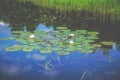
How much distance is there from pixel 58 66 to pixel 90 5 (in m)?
7.22

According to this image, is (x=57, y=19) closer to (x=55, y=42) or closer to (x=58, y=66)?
(x=55, y=42)

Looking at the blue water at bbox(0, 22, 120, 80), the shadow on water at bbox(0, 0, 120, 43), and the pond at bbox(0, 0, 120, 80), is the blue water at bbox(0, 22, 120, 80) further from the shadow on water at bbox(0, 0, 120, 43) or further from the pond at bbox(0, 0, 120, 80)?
the shadow on water at bbox(0, 0, 120, 43)

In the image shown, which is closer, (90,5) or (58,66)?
(58,66)

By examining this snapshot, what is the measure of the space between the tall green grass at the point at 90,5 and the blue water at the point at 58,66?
16.7 ft

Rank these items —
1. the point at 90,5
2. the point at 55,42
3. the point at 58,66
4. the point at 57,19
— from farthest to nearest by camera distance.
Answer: the point at 90,5
the point at 57,19
the point at 55,42
the point at 58,66

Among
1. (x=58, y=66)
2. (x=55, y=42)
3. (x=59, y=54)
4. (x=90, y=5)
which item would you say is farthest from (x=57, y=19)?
(x=58, y=66)

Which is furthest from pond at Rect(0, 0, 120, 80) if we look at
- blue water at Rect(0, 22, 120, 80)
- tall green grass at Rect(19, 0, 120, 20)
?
tall green grass at Rect(19, 0, 120, 20)

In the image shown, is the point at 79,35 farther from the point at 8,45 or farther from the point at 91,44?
the point at 8,45

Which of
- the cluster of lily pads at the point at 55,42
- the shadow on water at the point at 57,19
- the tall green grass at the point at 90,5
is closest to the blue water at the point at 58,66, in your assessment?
the cluster of lily pads at the point at 55,42

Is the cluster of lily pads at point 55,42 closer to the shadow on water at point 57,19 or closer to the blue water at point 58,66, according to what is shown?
the blue water at point 58,66

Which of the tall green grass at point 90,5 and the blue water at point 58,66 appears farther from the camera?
the tall green grass at point 90,5

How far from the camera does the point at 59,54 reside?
672 centimetres

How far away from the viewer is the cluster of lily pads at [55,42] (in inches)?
273

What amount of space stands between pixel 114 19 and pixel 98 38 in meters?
3.00
